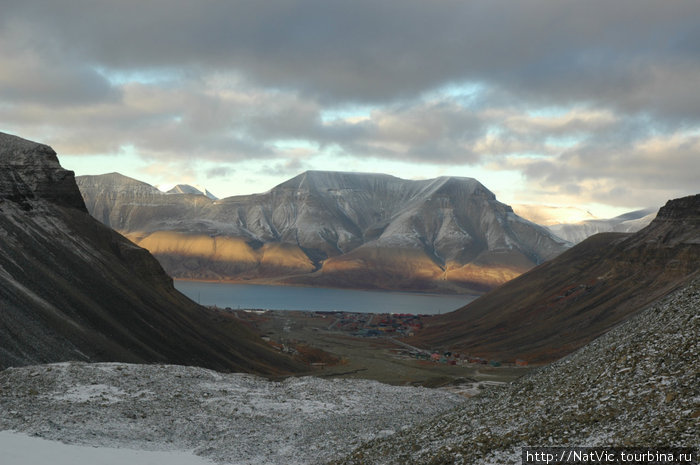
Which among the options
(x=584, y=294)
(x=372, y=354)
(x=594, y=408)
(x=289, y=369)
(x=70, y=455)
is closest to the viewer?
(x=594, y=408)

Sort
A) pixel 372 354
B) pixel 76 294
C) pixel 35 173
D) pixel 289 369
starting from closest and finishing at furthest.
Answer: pixel 76 294 < pixel 289 369 < pixel 35 173 < pixel 372 354

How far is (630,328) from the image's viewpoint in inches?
1069

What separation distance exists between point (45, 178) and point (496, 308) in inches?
4040

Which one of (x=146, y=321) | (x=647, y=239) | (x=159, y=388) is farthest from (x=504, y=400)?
(x=647, y=239)

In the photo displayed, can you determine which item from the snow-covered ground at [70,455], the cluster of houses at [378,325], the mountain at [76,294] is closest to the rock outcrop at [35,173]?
the mountain at [76,294]

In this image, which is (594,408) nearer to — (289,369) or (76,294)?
(76,294)

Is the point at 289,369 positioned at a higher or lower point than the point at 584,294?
lower

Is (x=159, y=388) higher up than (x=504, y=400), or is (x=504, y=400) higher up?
(x=504, y=400)

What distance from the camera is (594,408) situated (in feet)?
63.7

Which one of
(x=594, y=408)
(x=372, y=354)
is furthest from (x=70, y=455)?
(x=372, y=354)

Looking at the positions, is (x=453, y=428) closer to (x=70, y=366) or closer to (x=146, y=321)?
(x=70, y=366)

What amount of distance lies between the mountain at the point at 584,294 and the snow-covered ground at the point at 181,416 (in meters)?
67.5

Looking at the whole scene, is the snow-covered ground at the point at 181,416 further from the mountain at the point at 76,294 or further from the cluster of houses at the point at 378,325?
the cluster of houses at the point at 378,325

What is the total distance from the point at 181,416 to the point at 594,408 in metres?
20.3
